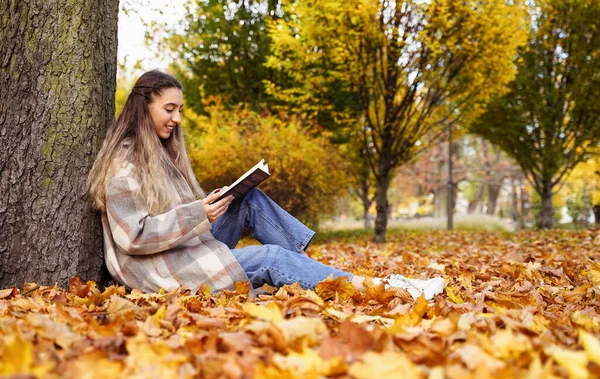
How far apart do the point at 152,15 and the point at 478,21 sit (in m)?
4.79

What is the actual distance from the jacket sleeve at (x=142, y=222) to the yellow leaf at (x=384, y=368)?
1517mm

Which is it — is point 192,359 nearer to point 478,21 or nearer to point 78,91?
point 78,91

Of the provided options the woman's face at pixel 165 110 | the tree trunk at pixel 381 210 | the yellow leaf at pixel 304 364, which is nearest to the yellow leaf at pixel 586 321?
the yellow leaf at pixel 304 364

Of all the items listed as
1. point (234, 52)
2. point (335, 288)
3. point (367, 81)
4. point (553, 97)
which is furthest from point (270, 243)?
point (234, 52)

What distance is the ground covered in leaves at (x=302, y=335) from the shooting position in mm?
1230

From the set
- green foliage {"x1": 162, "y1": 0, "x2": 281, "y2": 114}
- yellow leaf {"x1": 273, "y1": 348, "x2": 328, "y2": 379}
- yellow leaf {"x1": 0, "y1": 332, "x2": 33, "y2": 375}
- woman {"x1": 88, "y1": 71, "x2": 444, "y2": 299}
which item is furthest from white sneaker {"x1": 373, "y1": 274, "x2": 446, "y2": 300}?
green foliage {"x1": 162, "y1": 0, "x2": 281, "y2": 114}

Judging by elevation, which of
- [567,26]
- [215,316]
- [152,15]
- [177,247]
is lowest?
[215,316]

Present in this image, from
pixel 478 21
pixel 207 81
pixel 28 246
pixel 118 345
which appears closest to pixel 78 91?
pixel 28 246

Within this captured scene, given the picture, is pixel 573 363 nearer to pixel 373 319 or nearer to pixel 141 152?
pixel 373 319

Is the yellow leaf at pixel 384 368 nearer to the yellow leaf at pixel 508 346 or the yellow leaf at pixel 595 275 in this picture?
the yellow leaf at pixel 508 346

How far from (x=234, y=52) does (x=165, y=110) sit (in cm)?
1062

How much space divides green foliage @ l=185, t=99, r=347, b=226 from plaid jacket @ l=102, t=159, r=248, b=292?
6758 millimetres

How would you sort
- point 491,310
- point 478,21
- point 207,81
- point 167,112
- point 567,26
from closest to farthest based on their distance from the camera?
point 491,310, point 167,112, point 478,21, point 567,26, point 207,81

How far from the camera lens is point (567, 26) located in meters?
10.8
